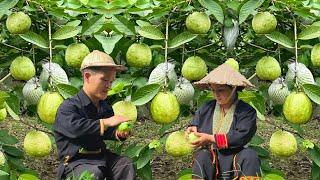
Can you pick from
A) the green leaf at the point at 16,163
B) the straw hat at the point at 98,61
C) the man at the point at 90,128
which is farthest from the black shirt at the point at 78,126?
the green leaf at the point at 16,163

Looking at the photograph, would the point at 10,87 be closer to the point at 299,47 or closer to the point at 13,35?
the point at 13,35

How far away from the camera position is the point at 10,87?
5.29m

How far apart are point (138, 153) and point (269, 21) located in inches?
49.3

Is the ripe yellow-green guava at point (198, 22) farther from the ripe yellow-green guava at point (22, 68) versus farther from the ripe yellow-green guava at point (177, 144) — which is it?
the ripe yellow-green guava at point (22, 68)

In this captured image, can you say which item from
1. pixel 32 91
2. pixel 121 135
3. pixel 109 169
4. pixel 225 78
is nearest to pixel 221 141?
pixel 225 78

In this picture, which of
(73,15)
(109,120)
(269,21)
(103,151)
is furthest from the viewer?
(73,15)

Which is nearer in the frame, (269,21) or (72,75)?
(269,21)

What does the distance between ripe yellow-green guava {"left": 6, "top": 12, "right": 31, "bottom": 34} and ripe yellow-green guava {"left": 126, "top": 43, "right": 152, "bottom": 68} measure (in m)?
0.69

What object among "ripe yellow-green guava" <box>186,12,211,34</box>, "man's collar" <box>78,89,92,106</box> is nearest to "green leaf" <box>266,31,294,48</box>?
"ripe yellow-green guava" <box>186,12,211,34</box>

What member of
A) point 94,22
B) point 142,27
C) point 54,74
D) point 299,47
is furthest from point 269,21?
point 54,74

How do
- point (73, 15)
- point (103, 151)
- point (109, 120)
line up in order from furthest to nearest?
point (73, 15), point (103, 151), point (109, 120)

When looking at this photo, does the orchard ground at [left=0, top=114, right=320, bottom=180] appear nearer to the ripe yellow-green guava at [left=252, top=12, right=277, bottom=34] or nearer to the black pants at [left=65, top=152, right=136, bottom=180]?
the ripe yellow-green guava at [left=252, top=12, right=277, bottom=34]

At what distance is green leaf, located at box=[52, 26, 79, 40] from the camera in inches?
194

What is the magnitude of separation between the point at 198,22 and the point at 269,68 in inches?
22.5
